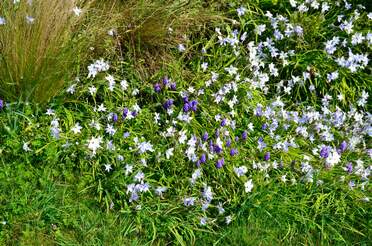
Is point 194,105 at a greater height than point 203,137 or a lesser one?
greater

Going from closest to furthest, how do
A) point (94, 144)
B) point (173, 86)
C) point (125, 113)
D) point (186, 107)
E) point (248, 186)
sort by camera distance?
point (94, 144) < point (248, 186) < point (125, 113) < point (186, 107) < point (173, 86)

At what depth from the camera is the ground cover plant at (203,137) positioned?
362 cm

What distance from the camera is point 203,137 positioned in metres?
4.04

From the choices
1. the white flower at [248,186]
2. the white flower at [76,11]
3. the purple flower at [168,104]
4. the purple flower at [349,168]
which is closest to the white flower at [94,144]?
the purple flower at [168,104]

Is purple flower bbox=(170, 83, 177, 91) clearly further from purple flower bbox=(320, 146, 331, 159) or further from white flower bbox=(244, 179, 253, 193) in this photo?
purple flower bbox=(320, 146, 331, 159)

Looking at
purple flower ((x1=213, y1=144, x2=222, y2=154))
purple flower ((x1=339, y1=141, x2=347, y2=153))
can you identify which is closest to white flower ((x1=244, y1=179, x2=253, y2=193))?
purple flower ((x1=213, y1=144, x2=222, y2=154))

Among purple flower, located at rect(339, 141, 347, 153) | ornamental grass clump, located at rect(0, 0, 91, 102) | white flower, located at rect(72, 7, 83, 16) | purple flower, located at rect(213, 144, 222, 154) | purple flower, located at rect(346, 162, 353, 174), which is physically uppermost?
white flower, located at rect(72, 7, 83, 16)

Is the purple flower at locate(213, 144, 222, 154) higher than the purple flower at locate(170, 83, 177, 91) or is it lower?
lower

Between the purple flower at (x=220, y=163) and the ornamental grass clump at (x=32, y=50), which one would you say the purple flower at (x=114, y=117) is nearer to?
the ornamental grass clump at (x=32, y=50)

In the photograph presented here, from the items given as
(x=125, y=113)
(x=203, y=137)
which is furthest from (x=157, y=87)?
(x=203, y=137)

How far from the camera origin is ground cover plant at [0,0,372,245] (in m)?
3.62

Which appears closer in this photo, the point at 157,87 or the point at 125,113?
the point at 125,113

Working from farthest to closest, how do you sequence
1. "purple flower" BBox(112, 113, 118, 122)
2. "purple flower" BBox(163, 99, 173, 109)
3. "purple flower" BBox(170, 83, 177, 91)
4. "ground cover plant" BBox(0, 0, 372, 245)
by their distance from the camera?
"purple flower" BBox(170, 83, 177, 91) → "purple flower" BBox(163, 99, 173, 109) → "purple flower" BBox(112, 113, 118, 122) → "ground cover plant" BBox(0, 0, 372, 245)

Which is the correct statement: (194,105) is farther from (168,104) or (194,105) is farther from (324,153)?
(324,153)
